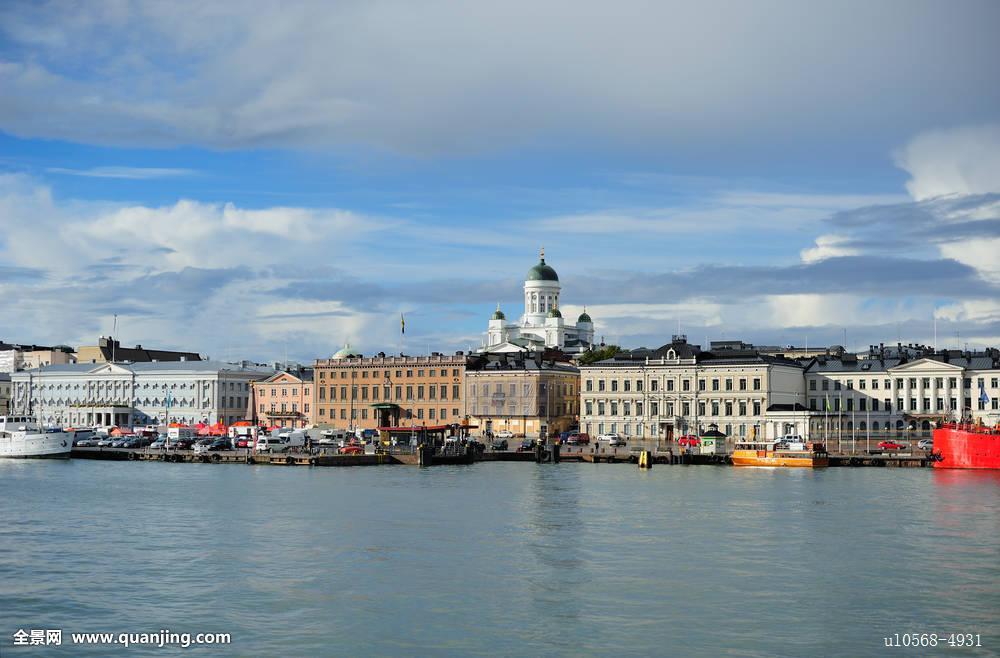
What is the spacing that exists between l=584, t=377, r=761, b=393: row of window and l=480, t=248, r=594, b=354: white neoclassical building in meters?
48.3

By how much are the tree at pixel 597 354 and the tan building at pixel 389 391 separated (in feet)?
60.3

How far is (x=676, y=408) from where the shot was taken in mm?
114688

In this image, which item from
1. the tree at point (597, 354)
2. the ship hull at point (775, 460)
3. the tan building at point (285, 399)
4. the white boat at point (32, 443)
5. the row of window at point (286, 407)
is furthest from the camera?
the tree at point (597, 354)

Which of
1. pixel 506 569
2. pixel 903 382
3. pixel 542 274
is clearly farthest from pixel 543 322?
pixel 506 569

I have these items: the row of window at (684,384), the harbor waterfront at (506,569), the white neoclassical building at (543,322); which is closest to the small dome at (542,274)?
the white neoclassical building at (543,322)

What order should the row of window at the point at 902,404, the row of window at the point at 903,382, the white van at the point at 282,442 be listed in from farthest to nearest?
the row of window at the point at 902,404 < the row of window at the point at 903,382 < the white van at the point at 282,442

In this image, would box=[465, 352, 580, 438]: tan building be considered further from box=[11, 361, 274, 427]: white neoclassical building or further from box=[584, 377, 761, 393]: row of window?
box=[11, 361, 274, 427]: white neoclassical building

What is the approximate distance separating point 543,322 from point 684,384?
195 ft

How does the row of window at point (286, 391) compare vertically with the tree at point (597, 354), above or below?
below

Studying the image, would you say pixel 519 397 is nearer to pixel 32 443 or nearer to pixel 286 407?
pixel 286 407

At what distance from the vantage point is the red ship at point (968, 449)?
264 feet

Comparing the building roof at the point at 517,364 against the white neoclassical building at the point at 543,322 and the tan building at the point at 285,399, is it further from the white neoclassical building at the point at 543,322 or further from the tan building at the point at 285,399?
the white neoclassical building at the point at 543,322

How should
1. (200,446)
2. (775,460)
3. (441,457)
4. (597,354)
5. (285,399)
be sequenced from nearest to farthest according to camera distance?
(775,460), (441,457), (200,446), (285,399), (597,354)

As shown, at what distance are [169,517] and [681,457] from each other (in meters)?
50.5
